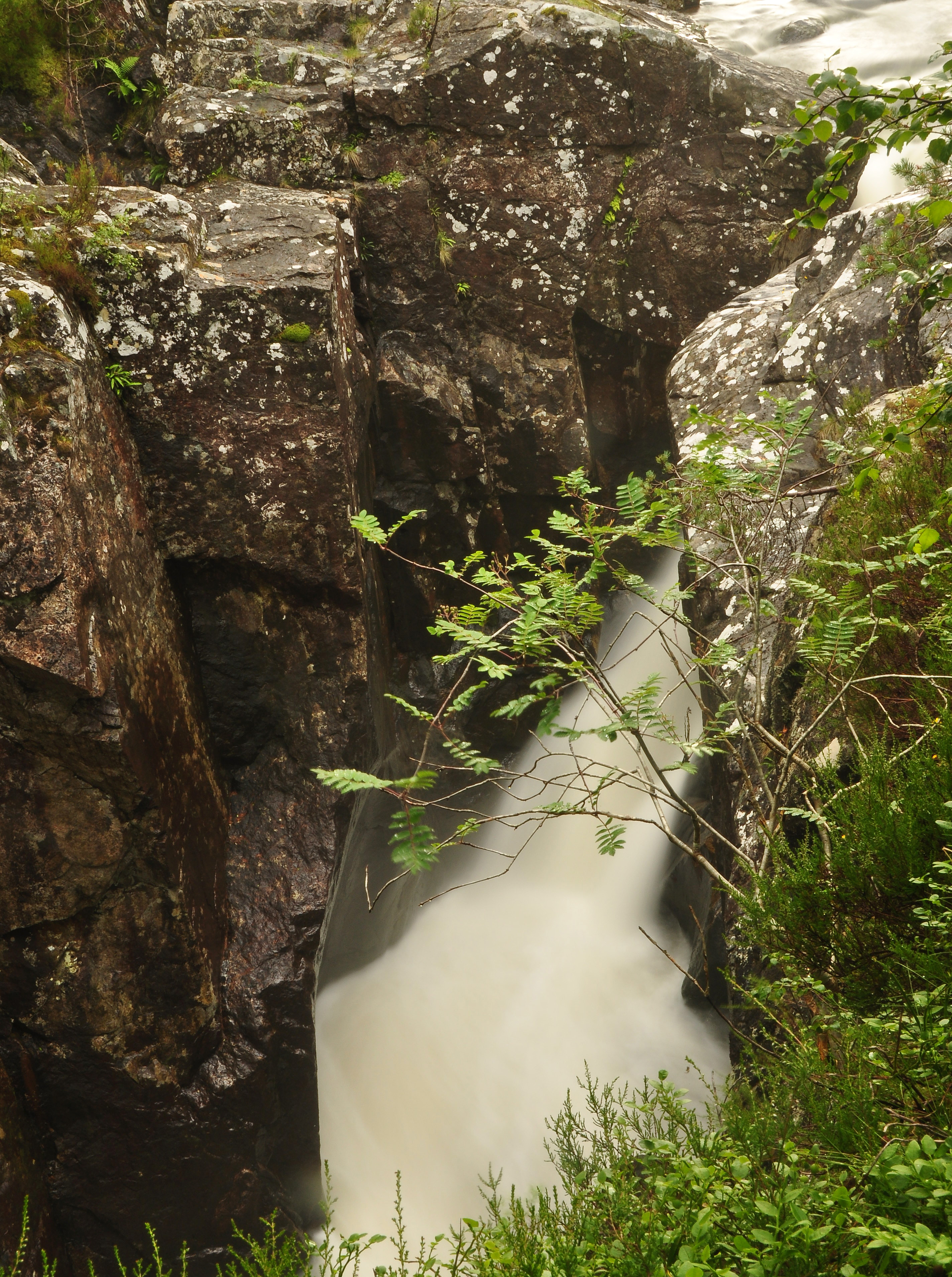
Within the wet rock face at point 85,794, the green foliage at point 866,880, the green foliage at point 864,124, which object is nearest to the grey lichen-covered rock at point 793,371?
the green foliage at point 866,880

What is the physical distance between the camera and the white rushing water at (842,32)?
9000 millimetres

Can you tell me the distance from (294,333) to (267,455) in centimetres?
69

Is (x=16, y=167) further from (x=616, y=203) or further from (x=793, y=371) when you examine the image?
Answer: (x=793, y=371)

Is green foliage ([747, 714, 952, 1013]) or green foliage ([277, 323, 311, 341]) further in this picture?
green foliage ([277, 323, 311, 341])

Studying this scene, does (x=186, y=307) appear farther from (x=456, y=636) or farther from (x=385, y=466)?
(x=456, y=636)

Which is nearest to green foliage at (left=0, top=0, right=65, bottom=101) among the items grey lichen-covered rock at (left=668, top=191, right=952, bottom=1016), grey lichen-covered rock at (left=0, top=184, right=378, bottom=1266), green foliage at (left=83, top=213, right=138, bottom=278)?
grey lichen-covered rock at (left=0, top=184, right=378, bottom=1266)

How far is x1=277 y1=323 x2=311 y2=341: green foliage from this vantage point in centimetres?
449

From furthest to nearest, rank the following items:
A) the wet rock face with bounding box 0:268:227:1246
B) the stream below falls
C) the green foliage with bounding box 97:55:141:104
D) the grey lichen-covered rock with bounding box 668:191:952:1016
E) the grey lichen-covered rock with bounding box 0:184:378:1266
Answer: the green foliage with bounding box 97:55:141:104 → the stream below falls → the grey lichen-covered rock with bounding box 668:191:952:1016 → the grey lichen-covered rock with bounding box 0:184:378:1266 → the wet rock face with bounding box 0:268:227:1246

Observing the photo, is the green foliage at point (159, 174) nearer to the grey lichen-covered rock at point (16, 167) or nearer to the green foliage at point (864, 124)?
the grey lichen-covered rock at point (16, 167)

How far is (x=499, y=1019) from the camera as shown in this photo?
581cm

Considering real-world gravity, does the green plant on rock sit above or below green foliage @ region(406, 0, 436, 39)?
below

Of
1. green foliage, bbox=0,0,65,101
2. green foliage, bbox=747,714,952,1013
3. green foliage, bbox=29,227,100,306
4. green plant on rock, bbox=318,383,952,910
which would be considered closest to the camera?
green foliage, bbox=747,714,952,1013

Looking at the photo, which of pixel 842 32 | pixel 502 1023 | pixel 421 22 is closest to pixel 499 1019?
pixel 502 1023

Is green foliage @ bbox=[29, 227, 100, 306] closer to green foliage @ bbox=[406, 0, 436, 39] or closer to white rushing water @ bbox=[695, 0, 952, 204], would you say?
green foliage @ bbox=[406, 0, 436, 39]
